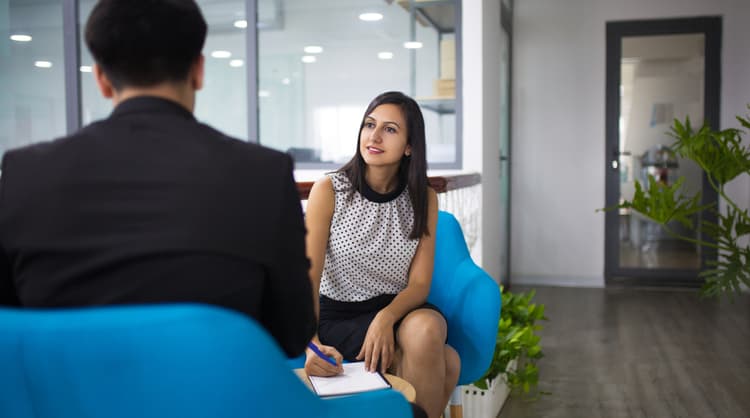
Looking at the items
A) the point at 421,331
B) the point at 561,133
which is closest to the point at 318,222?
the point at 421,331

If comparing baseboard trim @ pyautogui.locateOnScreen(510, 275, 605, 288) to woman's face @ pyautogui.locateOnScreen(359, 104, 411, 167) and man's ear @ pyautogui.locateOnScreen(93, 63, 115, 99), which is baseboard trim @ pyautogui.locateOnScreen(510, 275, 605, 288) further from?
man's ear @ pyautogui.locateOnScreen(93, 63, 115, 99)

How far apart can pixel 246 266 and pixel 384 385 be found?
1.99ft

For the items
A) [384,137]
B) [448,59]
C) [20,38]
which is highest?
[20,38]

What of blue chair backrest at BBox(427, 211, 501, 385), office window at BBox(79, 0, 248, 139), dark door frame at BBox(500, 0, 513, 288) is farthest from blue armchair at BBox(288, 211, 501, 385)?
dark door frame at BBox(500, 0, 513, 288)

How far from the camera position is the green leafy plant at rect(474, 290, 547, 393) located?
2.70 meters

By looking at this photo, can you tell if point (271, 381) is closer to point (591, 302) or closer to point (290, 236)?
point (290, 236)

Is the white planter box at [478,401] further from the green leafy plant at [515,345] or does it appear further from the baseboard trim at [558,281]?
the baseboard trim at [558,281]

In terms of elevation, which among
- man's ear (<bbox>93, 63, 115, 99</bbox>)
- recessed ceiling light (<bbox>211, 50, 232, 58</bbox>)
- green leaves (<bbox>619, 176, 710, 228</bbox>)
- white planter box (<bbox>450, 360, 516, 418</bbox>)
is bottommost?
white planter box (<bbox>450, 360, 516, 418</bbox>)

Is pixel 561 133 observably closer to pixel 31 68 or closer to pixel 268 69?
pixel 268 69

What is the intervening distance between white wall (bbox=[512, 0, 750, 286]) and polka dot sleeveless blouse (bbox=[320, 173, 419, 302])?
158 inches

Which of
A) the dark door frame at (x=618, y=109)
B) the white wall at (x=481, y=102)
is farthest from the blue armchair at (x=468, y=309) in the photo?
the dark door frame at (x=618, y=109)

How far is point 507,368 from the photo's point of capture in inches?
115

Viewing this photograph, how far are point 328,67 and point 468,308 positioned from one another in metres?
2.55

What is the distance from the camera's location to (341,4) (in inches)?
168
